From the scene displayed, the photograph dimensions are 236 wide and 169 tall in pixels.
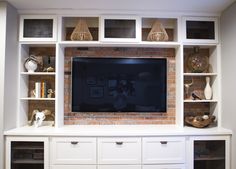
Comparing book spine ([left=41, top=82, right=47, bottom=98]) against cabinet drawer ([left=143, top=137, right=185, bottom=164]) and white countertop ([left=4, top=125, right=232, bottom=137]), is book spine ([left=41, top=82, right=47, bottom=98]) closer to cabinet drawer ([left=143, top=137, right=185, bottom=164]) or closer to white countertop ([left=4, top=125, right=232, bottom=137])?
white countertop ([left=4, top=125, right=232, bottom=137])

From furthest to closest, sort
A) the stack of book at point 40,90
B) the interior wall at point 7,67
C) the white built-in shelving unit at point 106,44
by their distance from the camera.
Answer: the stack of book at point 40,90
the white built-in shelving unit at point 106,44
the interior wall at point 7,67

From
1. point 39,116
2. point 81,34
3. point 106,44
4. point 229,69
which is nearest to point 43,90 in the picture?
point 39,116

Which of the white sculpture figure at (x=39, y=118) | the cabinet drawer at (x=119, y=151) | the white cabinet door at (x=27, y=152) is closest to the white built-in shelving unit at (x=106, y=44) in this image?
the white sculpture figure at (x=39, y=118)

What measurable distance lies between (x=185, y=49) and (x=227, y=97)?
92cm

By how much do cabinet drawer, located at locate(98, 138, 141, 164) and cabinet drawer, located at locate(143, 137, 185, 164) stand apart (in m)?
0.11

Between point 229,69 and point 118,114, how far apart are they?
161 cm

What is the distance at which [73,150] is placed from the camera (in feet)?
8.62

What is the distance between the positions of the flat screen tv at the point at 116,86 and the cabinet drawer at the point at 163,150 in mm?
549

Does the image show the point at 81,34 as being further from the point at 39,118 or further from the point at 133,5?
the point at 39,118

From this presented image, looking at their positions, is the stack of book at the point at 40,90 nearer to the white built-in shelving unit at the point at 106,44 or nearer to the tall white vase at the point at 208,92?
the white built-in shelving unit at the point at 106,44

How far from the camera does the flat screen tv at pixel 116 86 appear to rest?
3072mm

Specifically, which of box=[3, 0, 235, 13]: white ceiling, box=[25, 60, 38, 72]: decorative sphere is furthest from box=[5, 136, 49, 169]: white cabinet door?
box=[3, 0, 235, 13]: white ceiling

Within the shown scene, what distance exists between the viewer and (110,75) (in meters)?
3.09

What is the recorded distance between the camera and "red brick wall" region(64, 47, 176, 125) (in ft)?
10.4
